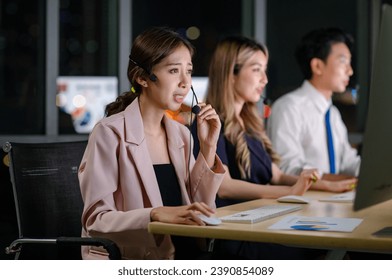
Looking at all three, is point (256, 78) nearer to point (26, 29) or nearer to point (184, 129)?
point (184, 129)

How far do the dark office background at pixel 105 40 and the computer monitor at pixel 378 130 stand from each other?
8.53ft

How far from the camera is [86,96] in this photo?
5.00 m

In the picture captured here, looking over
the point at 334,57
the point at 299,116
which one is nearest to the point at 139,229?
the point at 299,116

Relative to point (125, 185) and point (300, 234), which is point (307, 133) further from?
point (300, 234)

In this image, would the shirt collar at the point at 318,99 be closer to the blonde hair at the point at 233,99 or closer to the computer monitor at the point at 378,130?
the blonde hair at the point at 233,99

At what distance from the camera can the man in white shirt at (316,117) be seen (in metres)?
4.06

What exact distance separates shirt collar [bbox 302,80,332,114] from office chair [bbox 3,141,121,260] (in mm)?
1861

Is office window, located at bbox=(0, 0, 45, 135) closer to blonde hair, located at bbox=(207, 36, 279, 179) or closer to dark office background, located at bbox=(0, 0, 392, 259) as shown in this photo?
dark office background, located at bbox=(0, 0, 392, 259)

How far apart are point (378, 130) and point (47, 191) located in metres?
1.31

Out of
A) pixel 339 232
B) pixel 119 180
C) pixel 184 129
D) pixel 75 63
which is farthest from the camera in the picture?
pixel 75 63

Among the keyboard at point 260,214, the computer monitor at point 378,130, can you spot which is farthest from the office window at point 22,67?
the computer monitor at point 378,130

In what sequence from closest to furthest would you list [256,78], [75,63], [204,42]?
[256,78], [75,63], [204,42]

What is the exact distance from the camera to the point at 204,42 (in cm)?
693

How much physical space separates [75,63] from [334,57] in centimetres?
267
